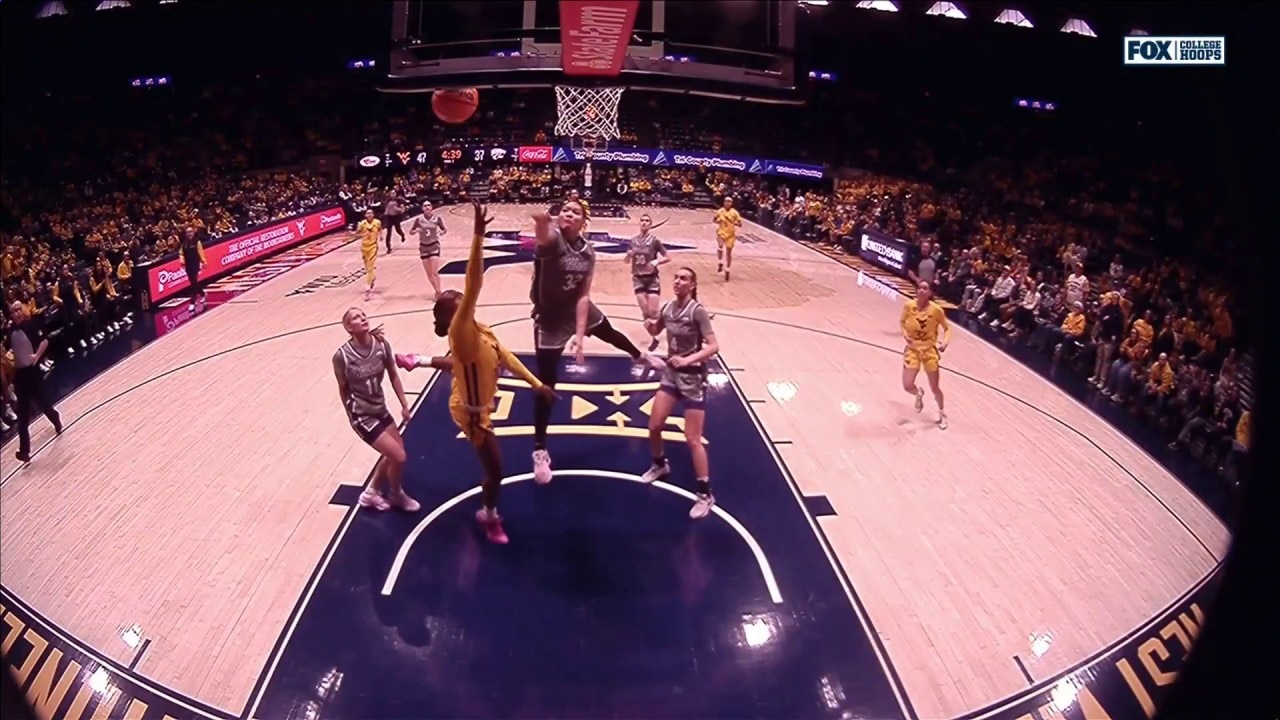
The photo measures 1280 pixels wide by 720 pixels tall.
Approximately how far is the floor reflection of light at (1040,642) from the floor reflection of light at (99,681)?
233 inches

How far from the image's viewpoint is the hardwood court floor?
514 centimetres

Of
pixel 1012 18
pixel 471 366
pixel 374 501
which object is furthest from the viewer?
pixel 1012 18

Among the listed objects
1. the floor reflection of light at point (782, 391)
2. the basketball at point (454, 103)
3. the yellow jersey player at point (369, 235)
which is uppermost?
the basketball at point (454, 103)

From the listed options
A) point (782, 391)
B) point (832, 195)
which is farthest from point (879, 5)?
point (782, 391)

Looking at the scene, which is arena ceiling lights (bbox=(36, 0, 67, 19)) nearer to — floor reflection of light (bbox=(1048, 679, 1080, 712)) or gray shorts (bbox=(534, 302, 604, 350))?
gray shorts (bbox=(534, 302, 604, 350))

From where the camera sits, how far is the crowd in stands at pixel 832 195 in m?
10.7

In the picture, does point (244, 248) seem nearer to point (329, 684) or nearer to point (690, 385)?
point (690, 385)

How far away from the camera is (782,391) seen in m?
9.74

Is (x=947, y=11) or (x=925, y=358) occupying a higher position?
(x=947, y=11)

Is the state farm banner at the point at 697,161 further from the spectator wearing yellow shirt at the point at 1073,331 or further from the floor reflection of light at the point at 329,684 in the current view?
the floor reflection of light at the point at 329,684

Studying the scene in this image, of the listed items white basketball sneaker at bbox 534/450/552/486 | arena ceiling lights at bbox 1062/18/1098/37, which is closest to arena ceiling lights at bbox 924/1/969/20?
arena ceiling lights at bbox 1062/18/1098/37

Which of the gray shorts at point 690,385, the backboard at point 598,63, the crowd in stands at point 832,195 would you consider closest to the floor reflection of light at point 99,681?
the gray shorts at point 690,385

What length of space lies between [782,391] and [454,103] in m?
5.83

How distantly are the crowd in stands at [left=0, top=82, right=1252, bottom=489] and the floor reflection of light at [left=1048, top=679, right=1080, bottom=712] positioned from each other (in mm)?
4679
